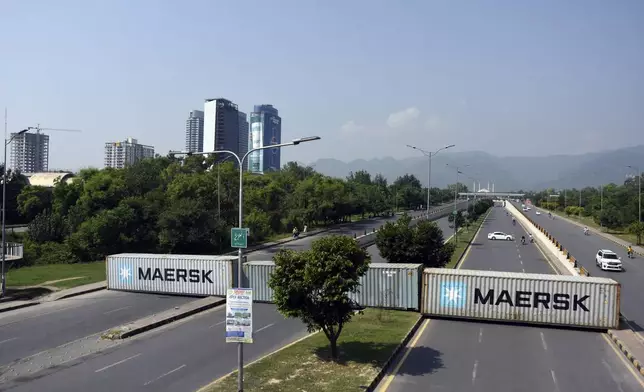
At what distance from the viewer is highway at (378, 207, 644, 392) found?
1673cm

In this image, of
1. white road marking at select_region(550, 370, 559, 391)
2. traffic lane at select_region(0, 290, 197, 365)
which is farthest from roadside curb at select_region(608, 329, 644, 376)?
traffic lane at select_region(0, 290, 197, 365)

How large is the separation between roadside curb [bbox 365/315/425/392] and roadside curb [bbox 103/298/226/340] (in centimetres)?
1134

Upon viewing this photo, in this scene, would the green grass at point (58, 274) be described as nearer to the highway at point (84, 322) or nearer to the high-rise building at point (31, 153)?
the highway at point (84, 322)

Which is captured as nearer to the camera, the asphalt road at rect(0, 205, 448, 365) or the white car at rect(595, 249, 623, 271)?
the asphalt road at rect(0, 205, 448, 365)

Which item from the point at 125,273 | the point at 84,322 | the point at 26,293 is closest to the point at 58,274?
the point at 26,293

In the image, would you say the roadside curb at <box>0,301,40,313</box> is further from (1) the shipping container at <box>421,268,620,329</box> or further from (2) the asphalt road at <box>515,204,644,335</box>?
(2) the asphalt road at <box>515,204,644,335</box>

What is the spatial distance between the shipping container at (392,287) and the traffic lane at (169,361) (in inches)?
172

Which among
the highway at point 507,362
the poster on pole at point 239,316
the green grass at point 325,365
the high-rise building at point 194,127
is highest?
the high-rise building at point 194,127

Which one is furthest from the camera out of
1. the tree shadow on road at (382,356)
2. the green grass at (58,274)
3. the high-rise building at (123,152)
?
the high-rise building at (123,152)

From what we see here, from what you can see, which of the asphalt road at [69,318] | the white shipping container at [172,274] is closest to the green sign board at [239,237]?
the asphalt road at [69,318]

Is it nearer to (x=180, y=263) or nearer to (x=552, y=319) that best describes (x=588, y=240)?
(x=552, y=319)

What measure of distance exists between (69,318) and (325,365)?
50.9ft

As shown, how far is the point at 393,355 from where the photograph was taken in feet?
63.2

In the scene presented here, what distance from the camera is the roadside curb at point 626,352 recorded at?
18502mm
